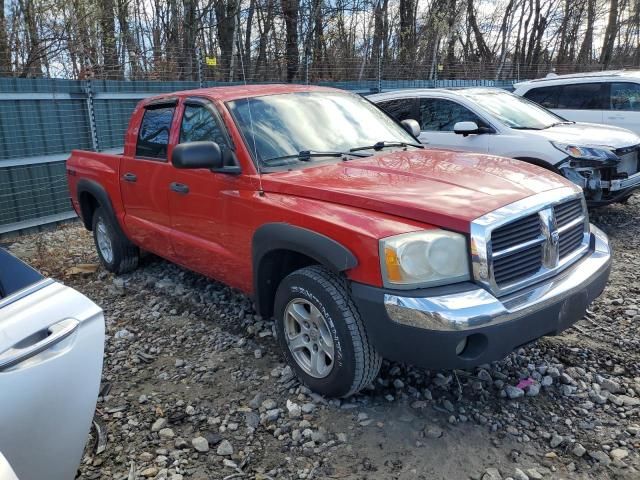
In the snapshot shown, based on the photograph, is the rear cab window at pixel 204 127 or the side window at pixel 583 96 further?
the side window at pixel 583 96

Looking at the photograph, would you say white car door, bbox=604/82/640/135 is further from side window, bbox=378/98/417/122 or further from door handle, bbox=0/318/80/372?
door handle, bbox=0/318/80/372

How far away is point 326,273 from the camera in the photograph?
3.00 metres

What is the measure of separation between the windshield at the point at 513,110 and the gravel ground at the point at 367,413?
10.5 ft

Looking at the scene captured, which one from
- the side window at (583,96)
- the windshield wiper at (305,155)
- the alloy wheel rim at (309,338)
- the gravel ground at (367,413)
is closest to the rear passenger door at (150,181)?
the gravel ground at (367,413)

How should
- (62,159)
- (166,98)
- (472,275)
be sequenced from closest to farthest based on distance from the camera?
(472,275) < (166,98) < (62,159)

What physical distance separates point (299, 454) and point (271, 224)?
1.30 meters

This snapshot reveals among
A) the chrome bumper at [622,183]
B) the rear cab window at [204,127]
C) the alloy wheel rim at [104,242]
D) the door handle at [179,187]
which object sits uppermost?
the rear cab window at [204,127]

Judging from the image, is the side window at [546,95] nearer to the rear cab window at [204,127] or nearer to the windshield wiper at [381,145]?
the windshield wiper at [381,145]

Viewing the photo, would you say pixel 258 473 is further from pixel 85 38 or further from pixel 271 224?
pixel 85 38

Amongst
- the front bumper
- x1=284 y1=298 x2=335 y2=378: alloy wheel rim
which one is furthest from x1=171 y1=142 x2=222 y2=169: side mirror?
the front bumper

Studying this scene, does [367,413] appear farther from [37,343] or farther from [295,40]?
[295,40]

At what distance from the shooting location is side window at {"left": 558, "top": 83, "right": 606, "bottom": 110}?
342 inches

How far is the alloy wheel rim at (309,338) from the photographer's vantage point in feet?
9.89

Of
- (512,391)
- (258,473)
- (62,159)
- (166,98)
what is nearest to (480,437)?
(512,391)
